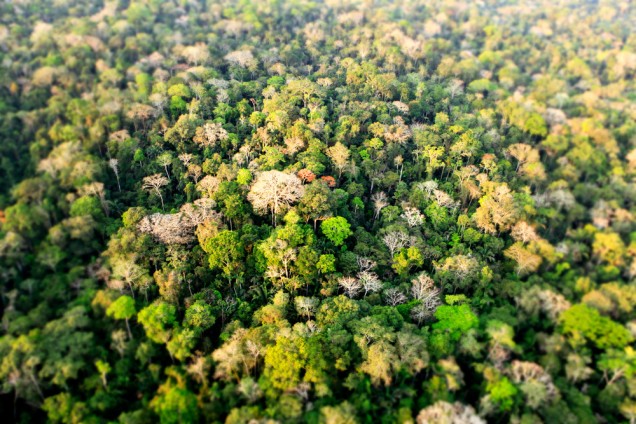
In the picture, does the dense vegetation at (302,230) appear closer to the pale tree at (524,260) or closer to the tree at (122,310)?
the pale tree at (524,260)

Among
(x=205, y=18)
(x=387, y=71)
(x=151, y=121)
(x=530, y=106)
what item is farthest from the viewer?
(x=205, y=18)

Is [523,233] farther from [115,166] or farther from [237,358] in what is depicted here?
[115,166]

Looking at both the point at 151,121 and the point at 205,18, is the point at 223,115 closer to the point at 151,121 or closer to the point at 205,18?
the point at 151,121

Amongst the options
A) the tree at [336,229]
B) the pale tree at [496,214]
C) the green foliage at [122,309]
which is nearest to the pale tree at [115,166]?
the green foliage at [122,309]

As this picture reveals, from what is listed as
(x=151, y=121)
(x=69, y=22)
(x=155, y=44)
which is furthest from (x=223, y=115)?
(x=69, y=22)

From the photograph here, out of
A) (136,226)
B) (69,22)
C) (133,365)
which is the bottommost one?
(133,365)

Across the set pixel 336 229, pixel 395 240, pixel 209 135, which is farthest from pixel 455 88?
pixel 209 135
